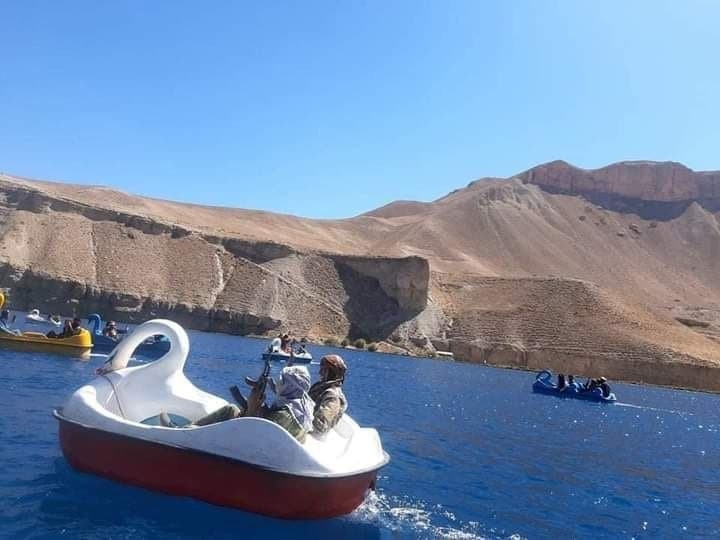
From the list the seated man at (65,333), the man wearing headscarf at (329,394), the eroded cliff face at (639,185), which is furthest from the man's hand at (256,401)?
the eroded cliff face at (639,185)

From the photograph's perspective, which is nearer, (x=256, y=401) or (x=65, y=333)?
(x=256, y=401)

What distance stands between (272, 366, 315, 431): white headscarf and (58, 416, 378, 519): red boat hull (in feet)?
2.75

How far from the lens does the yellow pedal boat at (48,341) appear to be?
27.7m

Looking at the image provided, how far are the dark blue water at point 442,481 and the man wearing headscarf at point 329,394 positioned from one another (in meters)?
1.37

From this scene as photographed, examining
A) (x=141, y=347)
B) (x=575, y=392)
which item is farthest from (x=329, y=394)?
(x=575, y=392)

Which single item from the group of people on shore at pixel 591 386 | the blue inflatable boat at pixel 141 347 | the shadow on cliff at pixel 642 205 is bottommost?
the blue inflatable boat at pixel 141 347

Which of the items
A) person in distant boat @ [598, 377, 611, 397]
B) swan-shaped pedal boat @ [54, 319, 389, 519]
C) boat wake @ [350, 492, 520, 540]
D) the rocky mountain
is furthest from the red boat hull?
the rocky mountain

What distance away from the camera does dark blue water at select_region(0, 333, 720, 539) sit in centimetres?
896

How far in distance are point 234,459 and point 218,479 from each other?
1.43 ft

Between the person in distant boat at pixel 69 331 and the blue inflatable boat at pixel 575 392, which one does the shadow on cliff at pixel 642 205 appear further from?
the person in distant boat at pixel 69 331

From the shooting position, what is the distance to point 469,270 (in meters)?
132

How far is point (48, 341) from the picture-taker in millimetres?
28078

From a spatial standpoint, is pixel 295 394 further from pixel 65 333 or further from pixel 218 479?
pixel 65 333

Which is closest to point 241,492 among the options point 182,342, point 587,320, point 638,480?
point 182,342
